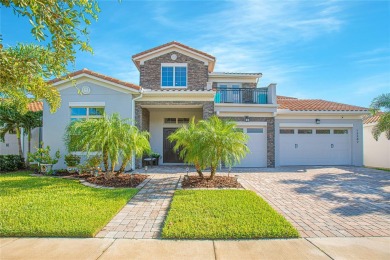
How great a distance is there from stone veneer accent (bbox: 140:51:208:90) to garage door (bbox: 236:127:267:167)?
462 cm

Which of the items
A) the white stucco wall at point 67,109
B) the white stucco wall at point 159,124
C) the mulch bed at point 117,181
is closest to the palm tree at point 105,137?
the mulch bed at point 117,181

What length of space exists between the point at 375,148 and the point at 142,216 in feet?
67.8

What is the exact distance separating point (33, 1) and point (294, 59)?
37.6 ft

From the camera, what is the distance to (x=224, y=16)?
334 inches

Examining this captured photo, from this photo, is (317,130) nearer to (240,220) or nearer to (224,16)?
(224,16)

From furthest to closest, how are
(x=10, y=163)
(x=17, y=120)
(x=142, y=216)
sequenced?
1. (x=17, y=120)
2. (x=10, y=163)
3. (x=142, y=216)

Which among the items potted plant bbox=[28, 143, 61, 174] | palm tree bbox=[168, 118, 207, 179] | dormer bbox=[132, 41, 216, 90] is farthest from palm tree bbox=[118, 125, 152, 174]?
dormer bbox=[132, 41, 216, 90]

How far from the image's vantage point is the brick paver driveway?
5082mm

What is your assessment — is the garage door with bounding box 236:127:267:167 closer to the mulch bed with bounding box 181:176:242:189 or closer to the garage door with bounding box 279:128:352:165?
the garage door with bounding box 279:128:352:165

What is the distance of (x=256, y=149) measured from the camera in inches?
597

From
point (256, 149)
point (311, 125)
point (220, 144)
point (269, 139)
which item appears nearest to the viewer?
point (220, 144)

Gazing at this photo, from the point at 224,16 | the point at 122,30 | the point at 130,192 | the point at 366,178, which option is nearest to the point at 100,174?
the point at 130,192

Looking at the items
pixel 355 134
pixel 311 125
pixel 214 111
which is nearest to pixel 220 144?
pixel 214 111

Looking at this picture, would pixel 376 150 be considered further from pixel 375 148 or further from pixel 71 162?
pixel 71 162
